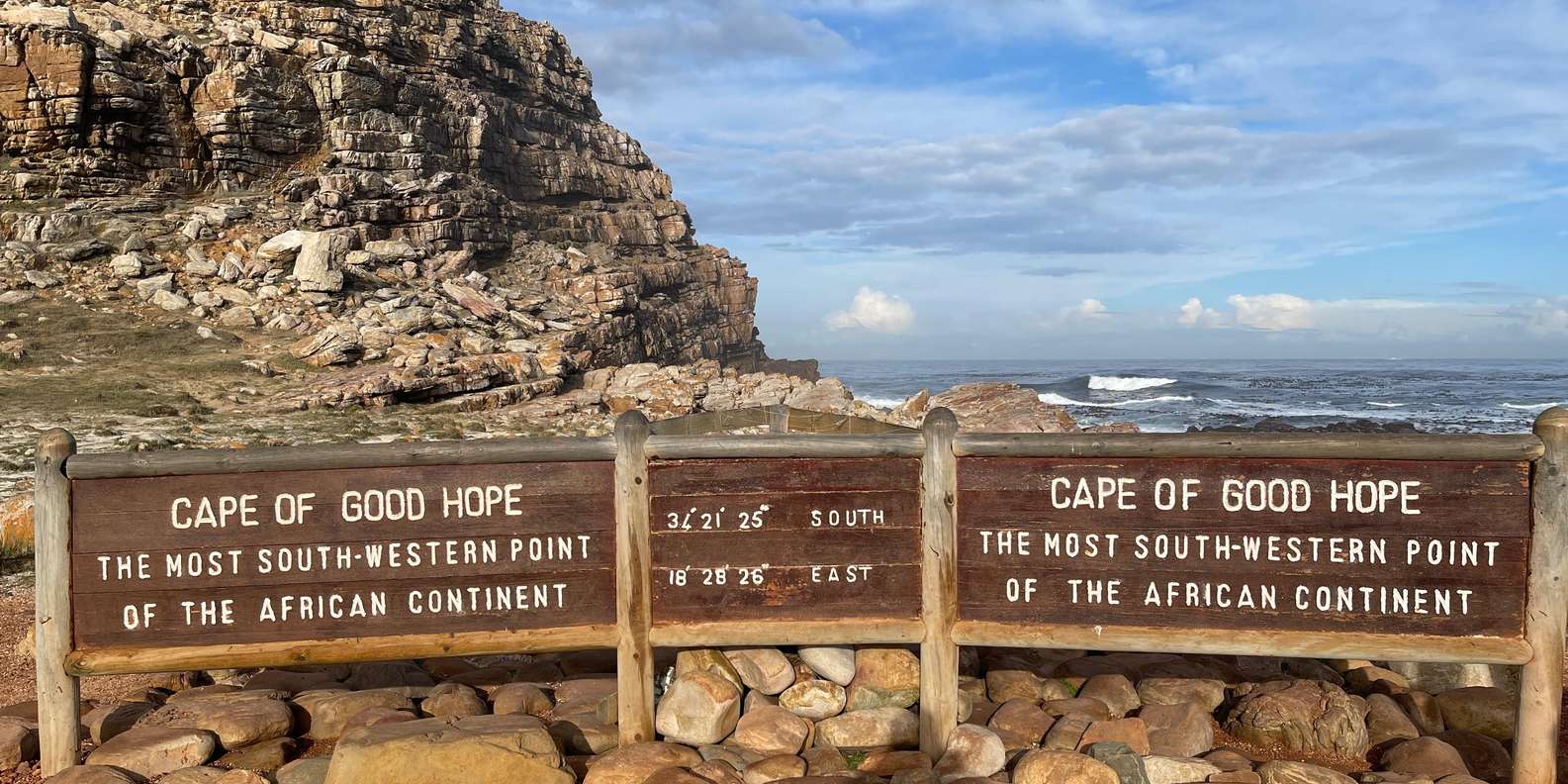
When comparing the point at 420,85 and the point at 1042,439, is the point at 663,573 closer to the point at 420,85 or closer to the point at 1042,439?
the point at 1042,439

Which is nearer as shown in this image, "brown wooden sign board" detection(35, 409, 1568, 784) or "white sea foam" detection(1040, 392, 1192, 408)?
"brown wooden sign board" detection(35, 409, 1568, 784)

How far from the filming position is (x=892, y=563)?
4.61 metres

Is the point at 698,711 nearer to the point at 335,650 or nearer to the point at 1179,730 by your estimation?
the point at 335,650

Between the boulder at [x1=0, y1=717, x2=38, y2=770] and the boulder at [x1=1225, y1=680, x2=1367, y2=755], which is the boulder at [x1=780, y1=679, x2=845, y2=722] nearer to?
the boulder at [x1=1225, y1=680, x2=1367, y2=755]

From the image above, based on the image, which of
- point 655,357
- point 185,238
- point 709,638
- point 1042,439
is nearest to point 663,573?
point 709,638

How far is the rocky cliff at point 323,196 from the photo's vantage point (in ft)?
107

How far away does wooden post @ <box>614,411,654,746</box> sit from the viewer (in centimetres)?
454

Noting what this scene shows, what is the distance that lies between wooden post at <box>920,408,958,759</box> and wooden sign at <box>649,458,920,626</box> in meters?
0.07

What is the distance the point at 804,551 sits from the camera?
4613 millimetres

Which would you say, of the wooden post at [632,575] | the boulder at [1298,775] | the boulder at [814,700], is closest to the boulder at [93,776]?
the wooden post at [632,575]

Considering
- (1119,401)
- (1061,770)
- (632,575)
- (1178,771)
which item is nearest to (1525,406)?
(1119,401)

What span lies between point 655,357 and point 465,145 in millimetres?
17795

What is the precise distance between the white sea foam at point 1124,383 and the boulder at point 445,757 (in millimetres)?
72774

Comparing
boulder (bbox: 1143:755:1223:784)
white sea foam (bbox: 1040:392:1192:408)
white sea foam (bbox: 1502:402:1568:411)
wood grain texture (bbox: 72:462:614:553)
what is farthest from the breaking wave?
wood grain texture (bbox: 72:462:614:553)
